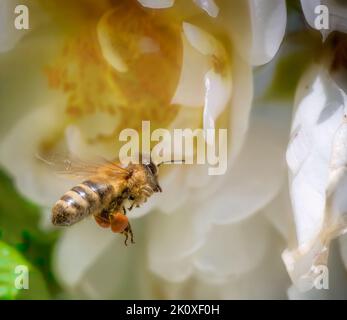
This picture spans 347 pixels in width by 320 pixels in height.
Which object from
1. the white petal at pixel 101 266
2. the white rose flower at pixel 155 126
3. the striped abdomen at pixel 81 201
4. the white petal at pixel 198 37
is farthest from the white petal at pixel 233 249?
the white petal at pixel 198 37

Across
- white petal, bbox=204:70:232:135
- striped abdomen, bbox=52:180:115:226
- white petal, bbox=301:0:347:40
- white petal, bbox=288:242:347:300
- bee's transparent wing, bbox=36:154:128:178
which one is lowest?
white petal, bbox=288:242:347:300

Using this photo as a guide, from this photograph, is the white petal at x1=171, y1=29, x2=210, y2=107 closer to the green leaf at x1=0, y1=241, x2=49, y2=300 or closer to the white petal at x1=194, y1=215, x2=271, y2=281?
the white petal at x1=194, y1=215, x2=271, y2=281

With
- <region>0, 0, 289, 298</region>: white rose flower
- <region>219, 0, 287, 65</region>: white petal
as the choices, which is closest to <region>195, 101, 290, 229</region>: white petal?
<region>0, 0, 289, 298</region>: white rose flower

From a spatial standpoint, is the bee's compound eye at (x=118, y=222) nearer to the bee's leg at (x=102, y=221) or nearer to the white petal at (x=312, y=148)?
the bee's leg at (x=102, y=221)

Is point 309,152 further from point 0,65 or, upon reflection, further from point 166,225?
point 0,65

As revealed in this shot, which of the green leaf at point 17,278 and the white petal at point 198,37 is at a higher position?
the white petal at point 198,37
